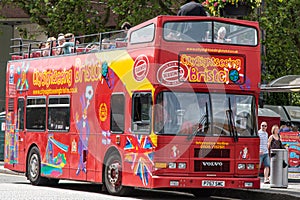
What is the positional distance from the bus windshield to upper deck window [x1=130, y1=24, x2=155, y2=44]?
1.17 meters

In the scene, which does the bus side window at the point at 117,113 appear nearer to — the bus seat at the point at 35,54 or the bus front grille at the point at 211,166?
the bus front grille at the point at 211,166

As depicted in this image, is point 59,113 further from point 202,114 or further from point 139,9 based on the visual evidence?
point 139,9

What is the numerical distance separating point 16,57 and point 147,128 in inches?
317

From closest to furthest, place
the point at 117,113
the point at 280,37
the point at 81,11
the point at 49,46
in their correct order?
the point at 117,113 → the point at 49,46 → the point at 280,37 → the point at 81,11

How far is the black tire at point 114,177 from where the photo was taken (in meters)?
18.8

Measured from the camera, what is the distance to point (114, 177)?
19.0 metres

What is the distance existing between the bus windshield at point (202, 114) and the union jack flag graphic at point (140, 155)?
1.34ft

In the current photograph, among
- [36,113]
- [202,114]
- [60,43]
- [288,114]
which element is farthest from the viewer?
[288,114]

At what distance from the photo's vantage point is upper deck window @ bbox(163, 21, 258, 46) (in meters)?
17.8

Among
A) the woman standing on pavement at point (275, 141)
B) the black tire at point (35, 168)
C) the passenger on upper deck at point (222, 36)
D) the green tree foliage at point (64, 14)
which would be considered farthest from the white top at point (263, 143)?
the green tree foliage at point (64, 14)

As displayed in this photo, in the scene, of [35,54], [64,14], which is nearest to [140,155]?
[35,54]

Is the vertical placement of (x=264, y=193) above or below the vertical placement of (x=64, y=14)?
below

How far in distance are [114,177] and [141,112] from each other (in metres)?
1.75

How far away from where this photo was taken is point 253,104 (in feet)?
60.3
